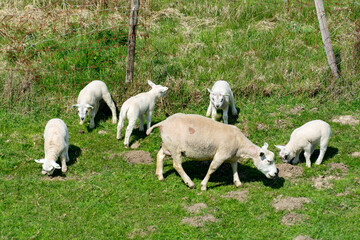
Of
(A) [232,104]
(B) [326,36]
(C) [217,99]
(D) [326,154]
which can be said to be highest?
(B) [326,36]

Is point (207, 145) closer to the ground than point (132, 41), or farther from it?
closer to the ground

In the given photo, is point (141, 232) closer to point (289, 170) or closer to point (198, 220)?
point (198, 220)

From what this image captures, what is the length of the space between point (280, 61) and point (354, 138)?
371cm

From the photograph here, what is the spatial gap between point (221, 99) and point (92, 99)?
3.29 meters

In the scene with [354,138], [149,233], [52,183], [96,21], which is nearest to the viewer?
[149,233]

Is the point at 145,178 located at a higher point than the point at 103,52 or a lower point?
lower

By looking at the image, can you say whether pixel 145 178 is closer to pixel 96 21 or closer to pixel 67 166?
pixel 67 166

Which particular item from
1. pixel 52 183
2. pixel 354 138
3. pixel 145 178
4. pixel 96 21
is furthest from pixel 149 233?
pixel 96 21

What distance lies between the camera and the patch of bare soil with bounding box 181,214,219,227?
25.2 feet

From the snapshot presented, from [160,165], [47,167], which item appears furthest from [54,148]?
[160,165]

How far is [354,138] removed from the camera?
1072 cm

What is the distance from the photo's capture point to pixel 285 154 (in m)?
9.62

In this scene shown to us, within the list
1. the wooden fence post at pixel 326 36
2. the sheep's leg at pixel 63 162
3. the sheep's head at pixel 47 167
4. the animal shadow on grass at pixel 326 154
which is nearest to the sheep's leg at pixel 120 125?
the sheep's leg at pixel 63 162

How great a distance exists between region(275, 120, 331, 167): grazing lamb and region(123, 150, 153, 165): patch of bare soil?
115 inches
